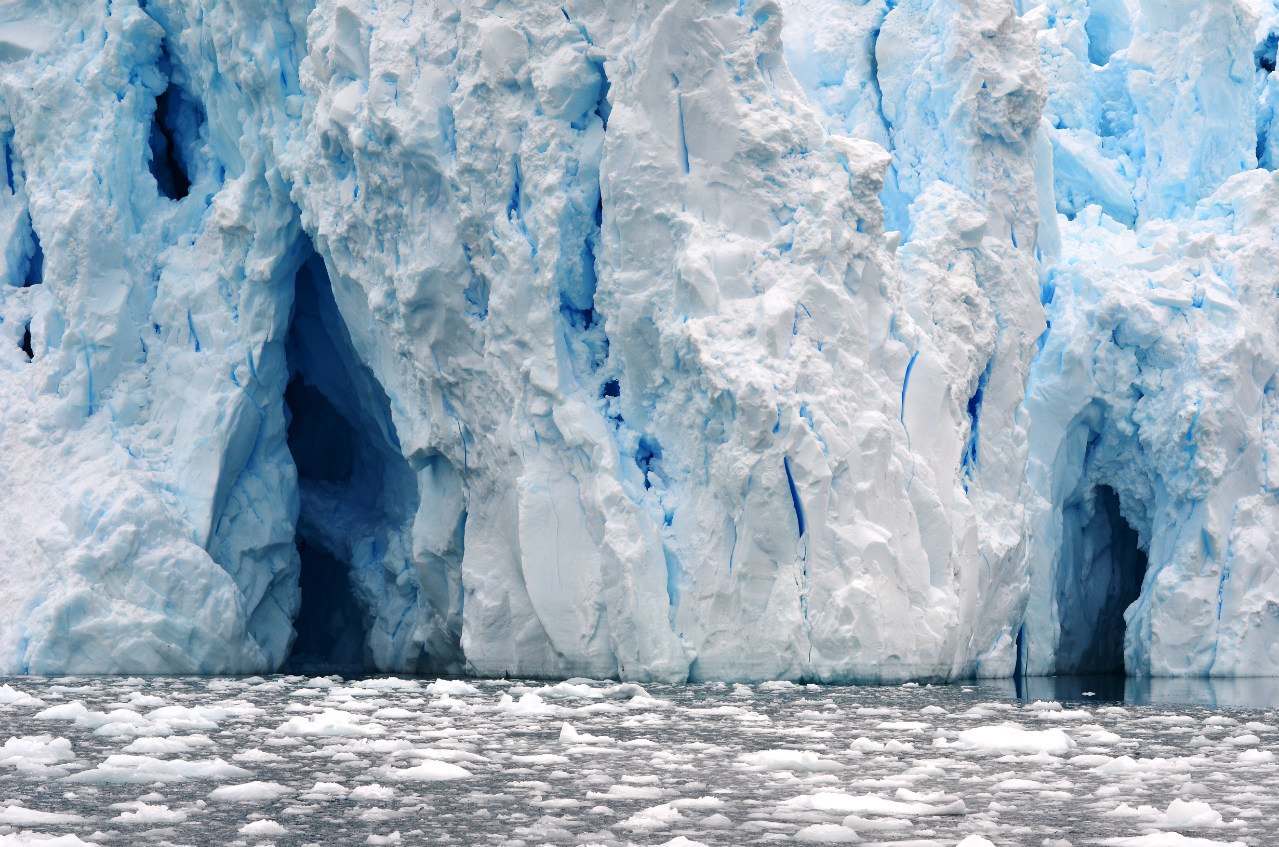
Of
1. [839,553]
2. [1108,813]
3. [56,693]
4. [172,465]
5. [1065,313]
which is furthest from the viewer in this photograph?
[1065,313]

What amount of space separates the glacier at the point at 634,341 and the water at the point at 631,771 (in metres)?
2.36

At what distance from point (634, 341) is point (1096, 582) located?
270 inches

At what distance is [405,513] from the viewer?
602 inches

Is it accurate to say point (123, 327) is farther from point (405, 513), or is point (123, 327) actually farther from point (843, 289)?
point (843, 289)

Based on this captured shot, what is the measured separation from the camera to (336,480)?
648 inches

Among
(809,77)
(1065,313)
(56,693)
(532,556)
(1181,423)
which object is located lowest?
(56,693)

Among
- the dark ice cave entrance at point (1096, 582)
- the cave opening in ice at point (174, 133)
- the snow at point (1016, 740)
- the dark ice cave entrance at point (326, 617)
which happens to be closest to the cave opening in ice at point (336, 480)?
the dark ice cave entrance at point (326, 617)

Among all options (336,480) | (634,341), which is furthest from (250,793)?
(336,480)

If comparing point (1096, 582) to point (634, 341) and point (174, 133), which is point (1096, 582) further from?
point (174, 133)

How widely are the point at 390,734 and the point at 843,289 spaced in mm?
5819

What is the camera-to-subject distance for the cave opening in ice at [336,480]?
1538 cm

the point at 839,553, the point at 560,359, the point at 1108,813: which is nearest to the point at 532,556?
the point at 560,359

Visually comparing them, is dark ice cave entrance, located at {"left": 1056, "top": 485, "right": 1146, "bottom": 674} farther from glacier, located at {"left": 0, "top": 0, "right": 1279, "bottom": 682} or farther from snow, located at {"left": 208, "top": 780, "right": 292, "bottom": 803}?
snow, located at {"left": 208, "top": 780, "right": 292, "bottom": 803}

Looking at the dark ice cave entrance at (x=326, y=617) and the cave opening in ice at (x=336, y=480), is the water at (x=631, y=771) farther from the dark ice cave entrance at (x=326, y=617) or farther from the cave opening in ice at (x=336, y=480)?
the dark ice cave entrance at (x=326, y=617)
